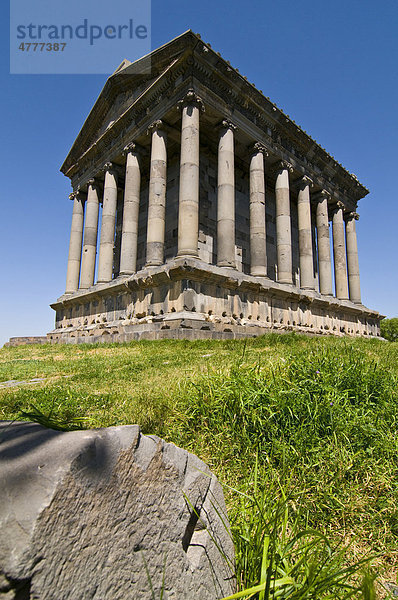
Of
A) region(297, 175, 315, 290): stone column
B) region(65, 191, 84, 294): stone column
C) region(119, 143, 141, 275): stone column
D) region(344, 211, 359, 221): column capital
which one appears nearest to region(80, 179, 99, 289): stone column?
region(65, 191, 84, 294): stone column

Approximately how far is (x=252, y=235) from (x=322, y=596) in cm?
1574

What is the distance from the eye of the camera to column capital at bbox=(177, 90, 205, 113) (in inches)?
565

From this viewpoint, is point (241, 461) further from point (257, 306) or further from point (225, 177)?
point (225, 177)

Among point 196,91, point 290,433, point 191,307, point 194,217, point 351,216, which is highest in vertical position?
point 196,91

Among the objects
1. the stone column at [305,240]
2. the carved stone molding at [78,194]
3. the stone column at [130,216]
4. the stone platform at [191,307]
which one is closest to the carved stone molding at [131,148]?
the stone column at [130,216]

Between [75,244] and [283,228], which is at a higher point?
[75,244]

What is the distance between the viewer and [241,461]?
275cm

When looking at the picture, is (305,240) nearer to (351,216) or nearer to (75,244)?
(351,216)

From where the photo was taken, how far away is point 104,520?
45.1 inches

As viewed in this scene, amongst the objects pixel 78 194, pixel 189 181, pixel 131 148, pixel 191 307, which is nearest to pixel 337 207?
pixel 189 181

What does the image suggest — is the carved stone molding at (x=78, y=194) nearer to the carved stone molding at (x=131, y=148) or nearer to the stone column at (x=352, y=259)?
the carved stone molding at (x=131, y=148)

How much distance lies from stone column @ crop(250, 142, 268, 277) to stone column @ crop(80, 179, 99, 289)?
9.66 meters

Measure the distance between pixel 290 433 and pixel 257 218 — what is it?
48.1 ft

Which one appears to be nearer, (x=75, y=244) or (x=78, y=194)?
(x=75, y=244)
